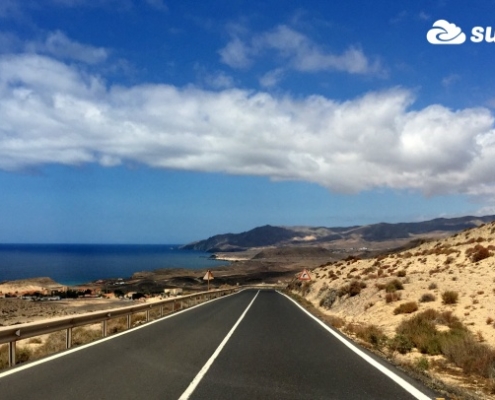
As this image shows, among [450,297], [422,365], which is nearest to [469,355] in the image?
[422,365]

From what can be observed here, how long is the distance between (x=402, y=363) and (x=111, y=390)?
6315mm

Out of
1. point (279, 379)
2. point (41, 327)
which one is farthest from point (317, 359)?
point (41, 327)

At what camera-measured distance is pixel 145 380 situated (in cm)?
912

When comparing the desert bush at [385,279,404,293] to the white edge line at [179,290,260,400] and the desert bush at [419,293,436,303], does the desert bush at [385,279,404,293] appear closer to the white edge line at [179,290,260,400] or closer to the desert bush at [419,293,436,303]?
the desert bush at [419,293,436,303]

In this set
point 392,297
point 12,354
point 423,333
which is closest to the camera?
point 12,354

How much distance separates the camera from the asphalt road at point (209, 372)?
8.16m

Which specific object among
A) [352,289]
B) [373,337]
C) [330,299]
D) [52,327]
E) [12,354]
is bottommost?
[330,299]

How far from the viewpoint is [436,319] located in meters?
17.6

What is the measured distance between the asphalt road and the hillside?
1620 mm

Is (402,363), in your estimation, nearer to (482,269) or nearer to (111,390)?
(111,390)

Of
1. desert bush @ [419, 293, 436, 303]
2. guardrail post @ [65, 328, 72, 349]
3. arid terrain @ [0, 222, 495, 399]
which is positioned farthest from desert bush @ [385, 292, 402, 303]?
guardrail post @ [65, 328, 72, 349]

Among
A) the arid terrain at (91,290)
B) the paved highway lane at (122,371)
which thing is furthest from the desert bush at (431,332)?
the arid terrain at (91,290)

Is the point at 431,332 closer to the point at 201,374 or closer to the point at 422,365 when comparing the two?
the point at 422,365

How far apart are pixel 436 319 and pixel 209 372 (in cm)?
1036
